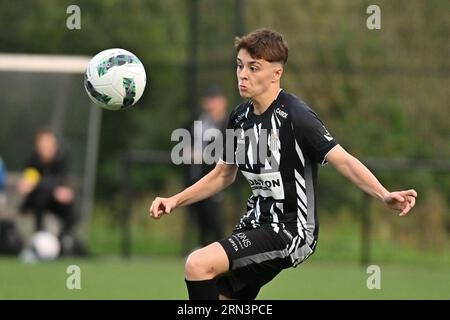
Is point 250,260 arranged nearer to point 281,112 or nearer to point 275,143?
point 275,143

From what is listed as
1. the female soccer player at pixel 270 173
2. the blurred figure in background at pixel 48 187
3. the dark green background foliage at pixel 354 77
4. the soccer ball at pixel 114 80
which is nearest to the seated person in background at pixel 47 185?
the blurred figure in background at pixel 48 187

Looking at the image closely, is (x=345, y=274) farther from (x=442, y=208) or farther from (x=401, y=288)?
A: (x=442, y=208)

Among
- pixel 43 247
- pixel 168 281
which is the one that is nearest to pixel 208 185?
pixel 168 281

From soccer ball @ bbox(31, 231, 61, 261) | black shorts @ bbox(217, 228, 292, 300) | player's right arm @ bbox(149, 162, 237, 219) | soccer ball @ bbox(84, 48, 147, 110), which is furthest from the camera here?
soccer ball @ bbox(31, 231, 61, 261)

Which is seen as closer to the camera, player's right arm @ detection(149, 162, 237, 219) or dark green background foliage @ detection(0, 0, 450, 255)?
player's right arm @ detection(149, 162, 237, 219)

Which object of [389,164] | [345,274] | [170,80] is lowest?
[345,274]

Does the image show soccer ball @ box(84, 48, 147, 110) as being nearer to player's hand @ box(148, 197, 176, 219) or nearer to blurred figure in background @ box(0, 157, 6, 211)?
player's hand @ box(148, 197, 176, 219)

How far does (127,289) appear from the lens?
10.4 metres

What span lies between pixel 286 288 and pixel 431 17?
6.14 meters

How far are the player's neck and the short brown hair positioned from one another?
0.18 metres

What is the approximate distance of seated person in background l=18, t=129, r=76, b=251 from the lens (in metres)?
14.1

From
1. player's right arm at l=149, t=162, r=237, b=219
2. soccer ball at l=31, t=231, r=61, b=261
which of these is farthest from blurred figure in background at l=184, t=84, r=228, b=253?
player's right arm at l=149, t=162, r=237, b=219

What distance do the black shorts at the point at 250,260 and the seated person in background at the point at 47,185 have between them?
800 centimetres
